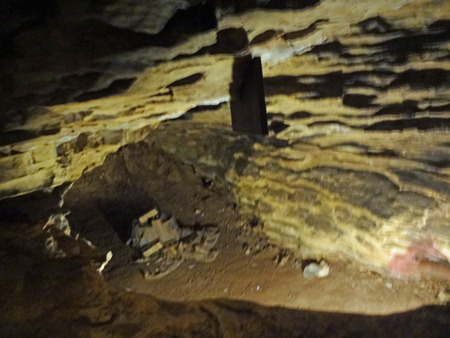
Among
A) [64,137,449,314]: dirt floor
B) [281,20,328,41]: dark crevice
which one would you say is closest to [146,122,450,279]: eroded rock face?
[64,137,449,314]: dirt floor

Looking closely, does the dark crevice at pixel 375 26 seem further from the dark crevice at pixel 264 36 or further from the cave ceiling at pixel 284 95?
the dark crevice at pixel 264 36

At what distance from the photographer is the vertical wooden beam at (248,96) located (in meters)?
2.19

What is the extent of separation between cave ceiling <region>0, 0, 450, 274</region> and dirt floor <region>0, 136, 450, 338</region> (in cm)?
47

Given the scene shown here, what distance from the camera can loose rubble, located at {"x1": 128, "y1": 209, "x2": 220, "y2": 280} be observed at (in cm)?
470

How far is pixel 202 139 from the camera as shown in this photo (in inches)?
223

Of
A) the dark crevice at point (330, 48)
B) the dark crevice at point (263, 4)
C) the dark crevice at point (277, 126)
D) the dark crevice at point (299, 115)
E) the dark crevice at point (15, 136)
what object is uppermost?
the dark crevice at point (263, 4)

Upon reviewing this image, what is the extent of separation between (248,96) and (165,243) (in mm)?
3460

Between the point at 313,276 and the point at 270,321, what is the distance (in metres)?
1.15

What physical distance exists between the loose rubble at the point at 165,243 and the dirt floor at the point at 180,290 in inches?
5.5

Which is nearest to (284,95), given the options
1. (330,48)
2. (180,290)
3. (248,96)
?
(330,48)

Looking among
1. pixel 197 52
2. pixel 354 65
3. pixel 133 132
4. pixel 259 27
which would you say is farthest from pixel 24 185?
pixel 354 65

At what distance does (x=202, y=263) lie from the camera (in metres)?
4.78

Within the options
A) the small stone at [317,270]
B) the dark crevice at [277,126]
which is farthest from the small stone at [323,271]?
the dark crevice at [277,126]

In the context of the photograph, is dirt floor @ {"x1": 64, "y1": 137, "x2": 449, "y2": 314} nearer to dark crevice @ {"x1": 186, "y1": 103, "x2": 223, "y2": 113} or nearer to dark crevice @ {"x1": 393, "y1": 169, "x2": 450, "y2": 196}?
dark crevice @ {"x1": 393, "y1": 169, "x2": 450, "y2": 196}
